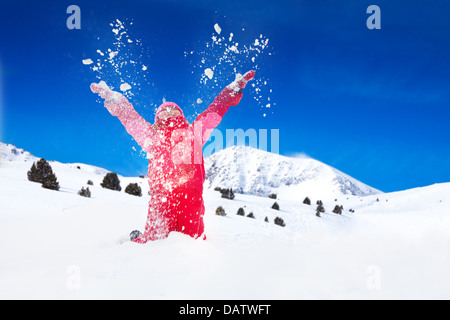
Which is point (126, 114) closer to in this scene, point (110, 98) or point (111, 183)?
point (110, 98)

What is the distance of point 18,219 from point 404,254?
646 centimetres

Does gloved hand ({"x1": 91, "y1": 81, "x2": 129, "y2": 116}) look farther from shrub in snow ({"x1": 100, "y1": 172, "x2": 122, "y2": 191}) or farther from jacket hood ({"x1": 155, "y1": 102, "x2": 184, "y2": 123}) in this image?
shrub in snow ({"x1": 100, "y1": 172, "x2": 122, "y2": 191})

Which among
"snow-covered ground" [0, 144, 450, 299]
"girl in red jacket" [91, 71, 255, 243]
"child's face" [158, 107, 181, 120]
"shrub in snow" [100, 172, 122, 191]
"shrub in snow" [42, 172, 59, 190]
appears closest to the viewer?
"snow-covered ground" [0, 144, 450, 299]

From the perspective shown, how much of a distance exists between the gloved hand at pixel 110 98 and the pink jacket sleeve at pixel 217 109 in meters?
1.06

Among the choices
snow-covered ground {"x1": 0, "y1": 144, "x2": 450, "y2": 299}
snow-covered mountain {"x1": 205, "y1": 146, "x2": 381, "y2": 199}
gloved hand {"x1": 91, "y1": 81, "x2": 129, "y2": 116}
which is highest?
snow-covered mountain {"x1": 205, "y1": 146, "x2": 381, "y2": 199}

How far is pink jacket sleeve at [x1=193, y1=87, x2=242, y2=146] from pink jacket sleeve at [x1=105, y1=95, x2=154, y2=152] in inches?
26.9

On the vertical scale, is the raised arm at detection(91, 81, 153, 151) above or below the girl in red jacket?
above

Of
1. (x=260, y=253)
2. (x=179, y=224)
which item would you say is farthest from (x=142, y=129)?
(x=260, y=253)

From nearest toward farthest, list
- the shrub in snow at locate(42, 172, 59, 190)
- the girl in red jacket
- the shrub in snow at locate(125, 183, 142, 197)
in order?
the girl in red jacket, the shrub in snow at locate(42, 172, 59, 190), the shrub in snow at locate(125, 183, 142, 197)

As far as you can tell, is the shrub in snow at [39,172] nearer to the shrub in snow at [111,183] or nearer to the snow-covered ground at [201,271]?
the shrub in snow at [111,183]

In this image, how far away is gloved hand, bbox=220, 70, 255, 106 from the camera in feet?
14.5

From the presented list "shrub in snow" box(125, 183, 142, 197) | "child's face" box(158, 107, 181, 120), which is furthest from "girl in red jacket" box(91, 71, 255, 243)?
"shrub in snow" box(125, 183, 142, 197)

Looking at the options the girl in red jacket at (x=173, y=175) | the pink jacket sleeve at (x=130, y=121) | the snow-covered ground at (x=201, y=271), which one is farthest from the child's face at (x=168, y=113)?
the snow-covered ground at (x=201, y=271)

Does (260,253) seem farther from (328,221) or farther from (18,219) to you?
(328,221)
